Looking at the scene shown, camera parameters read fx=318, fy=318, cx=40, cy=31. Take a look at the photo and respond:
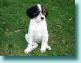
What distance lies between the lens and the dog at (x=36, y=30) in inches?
91.1

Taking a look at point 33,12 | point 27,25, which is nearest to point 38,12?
point 33,12

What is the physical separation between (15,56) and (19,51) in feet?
0.16

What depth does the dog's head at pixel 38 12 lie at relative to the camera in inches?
90.3

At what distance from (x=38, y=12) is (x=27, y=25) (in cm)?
14

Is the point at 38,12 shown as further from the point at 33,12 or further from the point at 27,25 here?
the point at 27,25

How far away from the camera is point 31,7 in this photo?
2.34m

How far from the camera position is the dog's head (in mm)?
2293

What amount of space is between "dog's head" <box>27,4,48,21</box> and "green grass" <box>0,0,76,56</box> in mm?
36

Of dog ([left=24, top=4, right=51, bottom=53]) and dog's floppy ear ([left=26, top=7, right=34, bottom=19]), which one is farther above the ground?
dog's floppy ear ([left=26, top=7, right=34, bottom=19])

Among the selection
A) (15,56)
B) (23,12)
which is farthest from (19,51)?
(23,12)

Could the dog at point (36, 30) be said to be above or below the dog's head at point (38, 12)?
below

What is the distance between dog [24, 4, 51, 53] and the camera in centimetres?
231

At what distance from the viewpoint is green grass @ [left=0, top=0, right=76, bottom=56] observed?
7.66 ft

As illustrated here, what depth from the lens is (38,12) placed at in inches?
90.1
